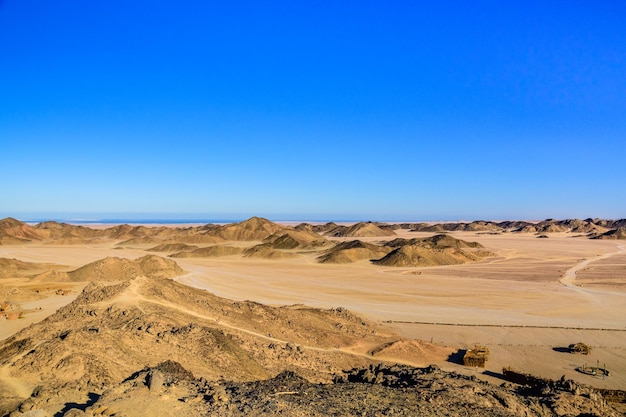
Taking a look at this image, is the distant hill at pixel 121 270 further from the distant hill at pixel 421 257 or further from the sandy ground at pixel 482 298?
the distant hill at pixel 421 257

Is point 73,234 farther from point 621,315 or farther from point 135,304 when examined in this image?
point 621,315

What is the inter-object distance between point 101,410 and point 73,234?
367 feet

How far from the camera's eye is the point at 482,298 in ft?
116

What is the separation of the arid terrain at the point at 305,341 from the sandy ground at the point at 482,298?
151 millimetres

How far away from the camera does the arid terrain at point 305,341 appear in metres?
10.9

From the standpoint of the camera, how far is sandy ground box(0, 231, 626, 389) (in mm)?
21258

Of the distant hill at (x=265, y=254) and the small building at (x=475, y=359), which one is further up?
the distant hill at (x=265, y=254)

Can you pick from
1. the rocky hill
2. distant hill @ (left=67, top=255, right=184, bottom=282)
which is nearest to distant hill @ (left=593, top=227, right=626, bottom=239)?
distant hill @ (left=67, top=255, right=184, bottom=282)

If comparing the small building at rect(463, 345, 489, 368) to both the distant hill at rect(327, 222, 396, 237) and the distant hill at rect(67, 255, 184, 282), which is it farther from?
the distant hill at rect(327, 222, 396, 237)

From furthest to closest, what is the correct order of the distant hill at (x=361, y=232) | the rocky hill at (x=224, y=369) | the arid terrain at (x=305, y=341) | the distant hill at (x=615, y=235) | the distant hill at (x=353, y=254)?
the distant hill at (x=361, y=232) < the distant hill at (x=615, y=235) < the distant hill at (x=353, y=254) < the arid terrain at (x=305, y=341) < the rocky hill at (x=224, y=369)

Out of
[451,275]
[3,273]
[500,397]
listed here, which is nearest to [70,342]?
[500,397]

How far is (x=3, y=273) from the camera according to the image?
149 feet

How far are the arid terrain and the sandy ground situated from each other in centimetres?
15

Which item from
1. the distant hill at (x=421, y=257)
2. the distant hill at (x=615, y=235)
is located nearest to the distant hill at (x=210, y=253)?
the distant hill at (x=421, y=257)
